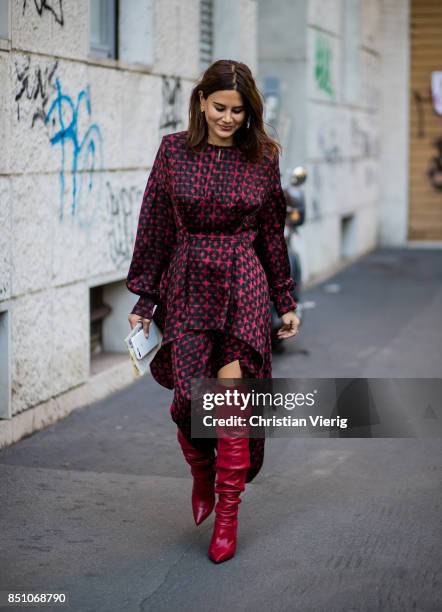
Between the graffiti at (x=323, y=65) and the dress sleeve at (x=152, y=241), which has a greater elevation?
the graffiti at (x=323, y=65)

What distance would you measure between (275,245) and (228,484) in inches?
35.7

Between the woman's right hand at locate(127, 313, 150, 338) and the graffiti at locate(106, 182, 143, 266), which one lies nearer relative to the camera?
the woman's right hand at locate(127, 313, 150, 338)

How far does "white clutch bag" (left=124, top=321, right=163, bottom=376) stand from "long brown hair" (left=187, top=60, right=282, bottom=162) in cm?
69

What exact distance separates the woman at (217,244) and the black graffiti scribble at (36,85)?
1853 mm

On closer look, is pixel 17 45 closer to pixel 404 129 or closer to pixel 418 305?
pixel 418 305

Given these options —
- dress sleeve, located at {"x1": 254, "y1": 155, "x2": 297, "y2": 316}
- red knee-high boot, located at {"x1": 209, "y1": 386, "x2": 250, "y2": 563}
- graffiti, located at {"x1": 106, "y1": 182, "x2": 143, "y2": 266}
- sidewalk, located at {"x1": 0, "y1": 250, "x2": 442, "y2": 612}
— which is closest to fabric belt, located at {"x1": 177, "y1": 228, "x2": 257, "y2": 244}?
dress sleeve, located at {"x1": 254, "y1": 155, "x2": 297, "y2": 316}

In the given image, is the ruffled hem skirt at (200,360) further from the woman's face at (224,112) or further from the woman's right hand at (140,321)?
the woman's face at (224,112)

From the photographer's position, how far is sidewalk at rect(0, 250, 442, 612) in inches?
154

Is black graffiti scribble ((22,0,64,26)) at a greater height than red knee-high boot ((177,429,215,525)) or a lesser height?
greater

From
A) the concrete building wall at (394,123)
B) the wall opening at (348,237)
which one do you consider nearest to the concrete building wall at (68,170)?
the wall opening at (348,237)

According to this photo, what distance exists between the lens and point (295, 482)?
5289 mm

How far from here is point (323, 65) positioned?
12.8 meters

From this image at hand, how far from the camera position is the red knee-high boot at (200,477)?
14.3 ft

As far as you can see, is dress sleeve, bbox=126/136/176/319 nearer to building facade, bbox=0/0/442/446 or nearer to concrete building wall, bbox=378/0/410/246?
building facade, bbox=0/0/442/446
